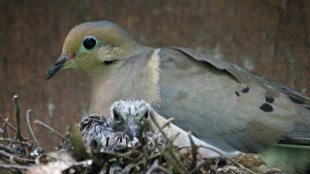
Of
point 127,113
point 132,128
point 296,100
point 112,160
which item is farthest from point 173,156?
point 296,100

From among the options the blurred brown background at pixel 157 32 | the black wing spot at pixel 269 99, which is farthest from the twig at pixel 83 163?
the blurred brown background at pixel 157 32

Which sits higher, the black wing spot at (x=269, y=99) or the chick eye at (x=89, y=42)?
the chick eye at (x=89, y=42)

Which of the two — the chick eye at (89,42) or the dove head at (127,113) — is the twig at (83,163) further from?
the chick eye at (89,42)

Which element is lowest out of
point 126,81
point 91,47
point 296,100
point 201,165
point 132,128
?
point 201,165

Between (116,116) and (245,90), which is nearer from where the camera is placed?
(116,116)

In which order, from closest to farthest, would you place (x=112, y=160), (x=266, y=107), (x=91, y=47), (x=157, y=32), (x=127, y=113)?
(x=112, y=160)
(x=127, y=113)
(x=266, y=107)
(x=91, y=47)
(x=157, y=32)

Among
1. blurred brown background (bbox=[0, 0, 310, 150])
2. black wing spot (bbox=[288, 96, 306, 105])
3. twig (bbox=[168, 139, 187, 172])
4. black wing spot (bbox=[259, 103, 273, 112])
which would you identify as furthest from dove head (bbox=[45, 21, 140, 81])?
twig (bbox=[168, 139, 187, 172])

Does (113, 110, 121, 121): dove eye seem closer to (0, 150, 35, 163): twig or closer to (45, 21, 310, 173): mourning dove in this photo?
(45, 21, 310, 173): mourning dove

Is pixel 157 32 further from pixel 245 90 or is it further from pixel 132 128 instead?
pixel 132 128
